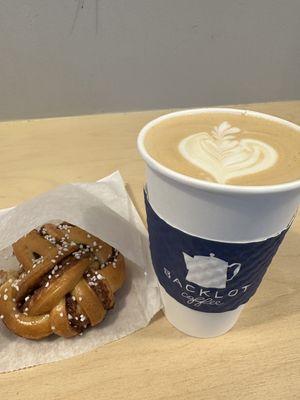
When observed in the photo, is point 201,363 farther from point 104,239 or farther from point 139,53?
point 139,53

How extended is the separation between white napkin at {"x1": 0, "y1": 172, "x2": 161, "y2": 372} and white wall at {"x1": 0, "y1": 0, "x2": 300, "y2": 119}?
54cm

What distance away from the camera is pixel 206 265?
0.44m

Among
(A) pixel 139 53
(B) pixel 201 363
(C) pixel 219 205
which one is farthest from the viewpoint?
(A) pixel 139 53

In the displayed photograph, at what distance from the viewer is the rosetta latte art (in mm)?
424

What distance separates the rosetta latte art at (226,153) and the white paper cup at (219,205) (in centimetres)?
3

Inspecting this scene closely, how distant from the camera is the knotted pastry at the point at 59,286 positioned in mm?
504

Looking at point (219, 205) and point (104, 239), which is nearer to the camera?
point (219, 205)

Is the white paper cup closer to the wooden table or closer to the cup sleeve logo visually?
the cup sleeve logo

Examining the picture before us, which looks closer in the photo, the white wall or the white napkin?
the white napkin

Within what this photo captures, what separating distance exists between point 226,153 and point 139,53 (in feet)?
2.35

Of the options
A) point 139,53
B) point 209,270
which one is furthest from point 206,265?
point 139,53

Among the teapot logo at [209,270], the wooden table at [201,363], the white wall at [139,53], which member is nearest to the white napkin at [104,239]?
the wooden table at [201,363]

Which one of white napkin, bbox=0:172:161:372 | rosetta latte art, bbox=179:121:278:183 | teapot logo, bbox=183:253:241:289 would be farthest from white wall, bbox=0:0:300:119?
teapot logo, bbox=183:253:241:289

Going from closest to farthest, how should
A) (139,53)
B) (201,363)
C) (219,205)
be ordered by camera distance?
1. (219,205)
2. (201,363)
3. (139,53)
